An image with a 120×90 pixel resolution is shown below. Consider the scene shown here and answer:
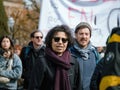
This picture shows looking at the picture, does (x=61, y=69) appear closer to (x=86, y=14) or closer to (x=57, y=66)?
(x=57, y=66)

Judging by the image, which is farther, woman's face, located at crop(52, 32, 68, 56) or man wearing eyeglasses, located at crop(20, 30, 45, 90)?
man wearing eyeglasses, located at crop(20, 30, 45, 90)

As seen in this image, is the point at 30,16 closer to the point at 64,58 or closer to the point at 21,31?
the point at 21,31

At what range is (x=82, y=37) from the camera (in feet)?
17.5

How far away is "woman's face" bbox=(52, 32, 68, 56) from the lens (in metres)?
4.75

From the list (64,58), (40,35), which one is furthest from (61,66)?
(40,35)

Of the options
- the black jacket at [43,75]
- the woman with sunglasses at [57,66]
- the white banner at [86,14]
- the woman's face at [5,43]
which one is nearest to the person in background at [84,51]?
the woman with sunglasses at [57,66]

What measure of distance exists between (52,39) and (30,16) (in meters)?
40.3

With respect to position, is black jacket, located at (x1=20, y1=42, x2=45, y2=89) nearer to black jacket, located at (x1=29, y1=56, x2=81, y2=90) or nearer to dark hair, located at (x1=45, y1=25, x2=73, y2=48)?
dark hair, located at (x1=45, y1=25, x2=73, y2=48)

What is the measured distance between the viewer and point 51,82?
4668mm

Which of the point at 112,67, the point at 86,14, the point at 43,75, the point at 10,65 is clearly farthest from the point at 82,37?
the point at 112,67

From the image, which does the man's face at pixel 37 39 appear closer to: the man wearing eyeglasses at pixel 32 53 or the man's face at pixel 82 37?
the man wearing eyeglasses at pixel 32 53

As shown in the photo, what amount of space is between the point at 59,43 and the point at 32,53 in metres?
3.00

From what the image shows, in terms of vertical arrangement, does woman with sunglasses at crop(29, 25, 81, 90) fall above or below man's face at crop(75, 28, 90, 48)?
below

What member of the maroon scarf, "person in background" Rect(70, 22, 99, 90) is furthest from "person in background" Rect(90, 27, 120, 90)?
"person in background" Rect(70, 22, 99, 90)
